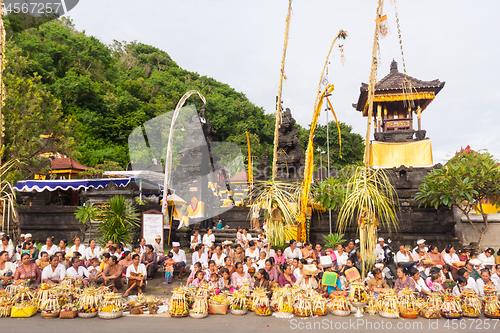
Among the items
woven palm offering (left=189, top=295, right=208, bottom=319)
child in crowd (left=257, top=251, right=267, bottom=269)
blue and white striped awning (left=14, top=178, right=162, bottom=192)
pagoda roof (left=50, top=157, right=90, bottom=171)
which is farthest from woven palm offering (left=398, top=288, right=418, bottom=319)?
pagoda roof (left=50, top=157, right=90, bottom=171)

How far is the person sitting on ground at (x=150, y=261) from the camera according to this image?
9578mm

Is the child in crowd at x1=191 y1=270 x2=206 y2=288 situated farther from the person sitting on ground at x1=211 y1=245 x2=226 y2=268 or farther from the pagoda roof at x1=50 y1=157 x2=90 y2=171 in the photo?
the pagoda roof at x1=50 y1=157 x2=90 y2=171

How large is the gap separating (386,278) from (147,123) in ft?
96.2

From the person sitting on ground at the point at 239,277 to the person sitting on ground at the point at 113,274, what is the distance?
9.93 feet

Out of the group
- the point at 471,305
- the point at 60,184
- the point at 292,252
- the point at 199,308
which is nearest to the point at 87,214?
the point at 60,184

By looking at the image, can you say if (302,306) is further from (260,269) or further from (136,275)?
(136,275)

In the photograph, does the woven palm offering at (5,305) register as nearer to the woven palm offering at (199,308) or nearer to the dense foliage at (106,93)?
the woven palm offering at (199,308)

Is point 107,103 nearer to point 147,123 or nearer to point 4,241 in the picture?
point 147,123

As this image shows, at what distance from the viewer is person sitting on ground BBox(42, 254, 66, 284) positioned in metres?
7.54

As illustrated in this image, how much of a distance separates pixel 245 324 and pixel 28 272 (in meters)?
5.16

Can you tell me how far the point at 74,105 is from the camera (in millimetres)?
31234

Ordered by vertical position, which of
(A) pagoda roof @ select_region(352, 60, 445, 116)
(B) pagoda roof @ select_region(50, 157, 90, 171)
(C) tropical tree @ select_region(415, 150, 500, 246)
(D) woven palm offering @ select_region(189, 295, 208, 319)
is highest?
(A) pagoda roof @ select_region(352, 60, 445, 116)

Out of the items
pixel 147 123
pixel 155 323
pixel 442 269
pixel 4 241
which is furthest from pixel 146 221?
pixel 147 123

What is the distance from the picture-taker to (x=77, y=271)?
26.3ft
